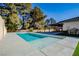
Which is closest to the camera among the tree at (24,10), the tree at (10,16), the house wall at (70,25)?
the tree at (10,16)

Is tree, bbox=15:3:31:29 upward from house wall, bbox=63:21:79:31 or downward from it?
upward

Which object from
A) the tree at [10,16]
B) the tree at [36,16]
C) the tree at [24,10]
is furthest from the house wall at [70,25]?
the tree at [10,16]

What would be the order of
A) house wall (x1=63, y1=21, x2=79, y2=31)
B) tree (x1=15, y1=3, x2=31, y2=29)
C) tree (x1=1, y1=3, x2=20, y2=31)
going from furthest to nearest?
house wall (x1=63, y1=21, x2=79, y2=31), tree (x1=15, y1=3, x2=31, y2=29), tree (x1=1, y1=3, x2=20, y2=31)

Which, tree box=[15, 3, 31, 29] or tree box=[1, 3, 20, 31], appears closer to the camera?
tree box=[1, 3, 20, 31]

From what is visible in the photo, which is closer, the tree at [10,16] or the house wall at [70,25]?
the tree at [10,16]

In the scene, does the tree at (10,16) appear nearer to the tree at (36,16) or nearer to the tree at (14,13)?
the tree at (14,13)

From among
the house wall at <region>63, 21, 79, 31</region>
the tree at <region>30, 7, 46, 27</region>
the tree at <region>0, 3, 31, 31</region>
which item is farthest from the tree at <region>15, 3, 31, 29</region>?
the house wall at <region>63, 21, 79, 31</region>

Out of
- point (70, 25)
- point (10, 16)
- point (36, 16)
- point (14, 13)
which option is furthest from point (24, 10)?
point (70, 25)

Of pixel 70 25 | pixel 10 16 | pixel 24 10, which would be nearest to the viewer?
pixel 10 16

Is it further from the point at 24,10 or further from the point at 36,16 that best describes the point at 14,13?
the point at 36,16

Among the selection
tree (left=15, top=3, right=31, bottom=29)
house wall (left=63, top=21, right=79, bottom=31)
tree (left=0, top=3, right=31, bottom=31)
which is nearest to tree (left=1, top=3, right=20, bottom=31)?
tree (left=0, top=3, right=31, bottom=31)

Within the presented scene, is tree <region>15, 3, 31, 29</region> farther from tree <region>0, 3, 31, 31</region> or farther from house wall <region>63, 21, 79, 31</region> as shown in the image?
house wall <region>63, 21, 79, 31</region>

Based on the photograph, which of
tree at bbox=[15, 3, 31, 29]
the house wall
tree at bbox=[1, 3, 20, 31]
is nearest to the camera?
tree at bbox=[1, 3, 20, 31]

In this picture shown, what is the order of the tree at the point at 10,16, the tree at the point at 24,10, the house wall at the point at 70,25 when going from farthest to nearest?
the house wall at the point at 70,25, the tree at the point at 24,10, the tree at the point at 10,16
